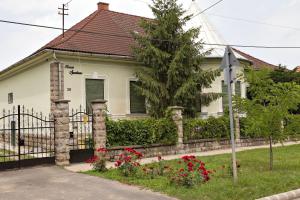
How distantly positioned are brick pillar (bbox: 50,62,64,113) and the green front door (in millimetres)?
1342

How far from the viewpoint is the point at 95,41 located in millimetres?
18750

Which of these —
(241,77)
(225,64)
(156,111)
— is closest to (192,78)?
(156,111)

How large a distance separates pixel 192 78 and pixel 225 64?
10003 mm

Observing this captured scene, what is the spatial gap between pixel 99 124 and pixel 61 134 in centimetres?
135

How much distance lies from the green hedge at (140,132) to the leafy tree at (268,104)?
472 centimetres

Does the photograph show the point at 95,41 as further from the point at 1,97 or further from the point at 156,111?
the point at 1,97

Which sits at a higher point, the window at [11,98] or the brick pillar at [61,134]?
the window at [11,98]

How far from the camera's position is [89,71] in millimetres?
17797

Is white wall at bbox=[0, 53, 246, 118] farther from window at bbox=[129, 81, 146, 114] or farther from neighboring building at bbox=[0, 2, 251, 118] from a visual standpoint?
window at bbox=[129, 81, 146, 114]

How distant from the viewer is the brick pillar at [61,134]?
12172 millimetres

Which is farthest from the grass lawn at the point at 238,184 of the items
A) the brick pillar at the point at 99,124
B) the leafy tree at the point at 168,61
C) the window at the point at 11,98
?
the window at the point at 11,98

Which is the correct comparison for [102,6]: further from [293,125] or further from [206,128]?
[293,125]

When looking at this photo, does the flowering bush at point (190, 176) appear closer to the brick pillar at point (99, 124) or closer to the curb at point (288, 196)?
the curb at point (288, 196)

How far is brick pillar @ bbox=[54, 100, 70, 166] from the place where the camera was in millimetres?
12172
